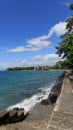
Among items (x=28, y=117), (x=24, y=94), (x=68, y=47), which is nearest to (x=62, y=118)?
(x=28, y=117)

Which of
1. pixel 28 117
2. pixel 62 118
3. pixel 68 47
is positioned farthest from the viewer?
pixel 68 47

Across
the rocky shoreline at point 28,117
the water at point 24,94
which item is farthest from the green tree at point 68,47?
the rocky shoreline at point 28,117

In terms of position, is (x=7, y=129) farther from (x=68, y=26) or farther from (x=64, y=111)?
(x=68, y=26)

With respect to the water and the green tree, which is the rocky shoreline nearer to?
the water

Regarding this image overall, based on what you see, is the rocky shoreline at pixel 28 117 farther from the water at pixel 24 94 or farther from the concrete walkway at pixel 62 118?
the water at pixel 24 94

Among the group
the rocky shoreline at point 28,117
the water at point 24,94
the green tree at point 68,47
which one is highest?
the green tree at point 68,47

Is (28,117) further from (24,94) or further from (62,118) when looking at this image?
(24,94)

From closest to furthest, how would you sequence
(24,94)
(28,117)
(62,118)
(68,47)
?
(62,118)
(28,117)
(24,94)
(68,47)

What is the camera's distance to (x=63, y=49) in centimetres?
3875

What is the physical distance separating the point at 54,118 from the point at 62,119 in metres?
0.23

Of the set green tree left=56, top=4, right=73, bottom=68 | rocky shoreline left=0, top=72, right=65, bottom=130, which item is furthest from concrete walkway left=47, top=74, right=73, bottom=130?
green tree left=56, top=4, right=73, bottom=68

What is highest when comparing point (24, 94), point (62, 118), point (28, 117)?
point (62, 118)

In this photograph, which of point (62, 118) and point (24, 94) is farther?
point (24, 94)

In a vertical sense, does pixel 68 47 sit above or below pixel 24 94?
above
